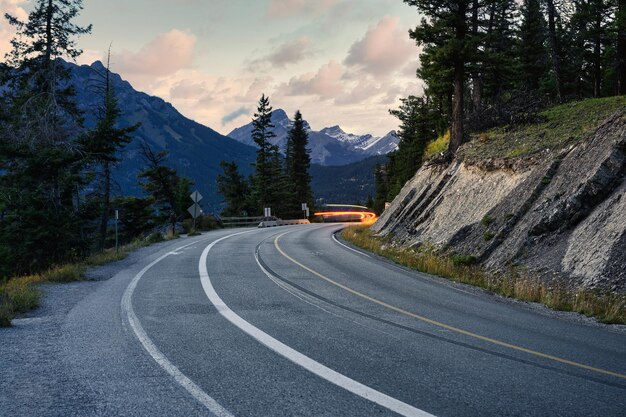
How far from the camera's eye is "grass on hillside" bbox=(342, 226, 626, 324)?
30.7ft

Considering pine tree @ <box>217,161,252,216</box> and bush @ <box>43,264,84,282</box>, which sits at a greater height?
pine tree @ <box>217,161,252,216</box>

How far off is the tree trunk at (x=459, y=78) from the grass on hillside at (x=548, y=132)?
3.01ft

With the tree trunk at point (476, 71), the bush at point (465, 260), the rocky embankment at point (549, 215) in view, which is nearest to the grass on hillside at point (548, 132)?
the rocky embankment at point (549, 215)

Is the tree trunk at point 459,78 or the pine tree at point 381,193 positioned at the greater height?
the tree trunk at point 459,78

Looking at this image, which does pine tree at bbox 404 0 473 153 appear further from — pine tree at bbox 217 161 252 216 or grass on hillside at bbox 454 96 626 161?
pine tree at bbox 217 161 252 216

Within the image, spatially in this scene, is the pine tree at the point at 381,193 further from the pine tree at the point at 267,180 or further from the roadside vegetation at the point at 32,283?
the roadside vegetation at the point at 32,283

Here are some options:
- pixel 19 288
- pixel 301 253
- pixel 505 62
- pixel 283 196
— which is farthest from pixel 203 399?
pixel 283 196

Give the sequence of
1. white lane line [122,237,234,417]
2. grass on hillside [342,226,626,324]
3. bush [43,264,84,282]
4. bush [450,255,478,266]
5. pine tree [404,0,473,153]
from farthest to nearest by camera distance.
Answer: pine tree [404,0,473,153] < bush [450,255,478,266] < bush [43,264,84,282] < grass on hillside [342,226,626,324] < white lane line [122,237,234,417]

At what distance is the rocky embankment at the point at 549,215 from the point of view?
11180mm

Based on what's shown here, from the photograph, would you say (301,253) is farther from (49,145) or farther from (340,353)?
(340,353)

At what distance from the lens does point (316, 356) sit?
225 inches

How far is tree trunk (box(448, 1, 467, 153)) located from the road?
1493 cm

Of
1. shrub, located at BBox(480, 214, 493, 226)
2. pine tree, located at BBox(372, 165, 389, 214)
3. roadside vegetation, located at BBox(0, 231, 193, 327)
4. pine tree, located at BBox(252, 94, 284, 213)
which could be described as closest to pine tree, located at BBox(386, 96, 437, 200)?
pine tree, located at BBox(372, 165, 389, 214)

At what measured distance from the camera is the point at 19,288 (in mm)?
10055
